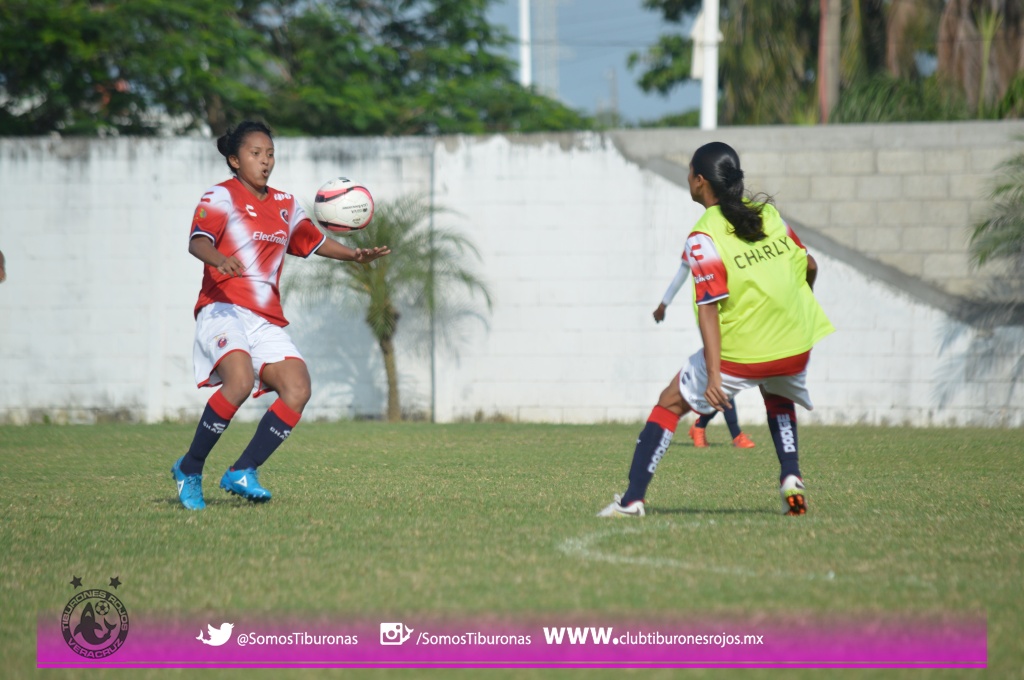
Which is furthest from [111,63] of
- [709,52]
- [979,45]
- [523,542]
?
[523,542]

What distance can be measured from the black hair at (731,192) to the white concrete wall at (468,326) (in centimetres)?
757

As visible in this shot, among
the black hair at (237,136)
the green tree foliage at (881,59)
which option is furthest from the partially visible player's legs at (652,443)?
the green tree foliage at (881,59)

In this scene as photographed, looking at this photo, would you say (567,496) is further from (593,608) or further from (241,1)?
(241,1)

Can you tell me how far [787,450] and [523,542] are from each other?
156cm

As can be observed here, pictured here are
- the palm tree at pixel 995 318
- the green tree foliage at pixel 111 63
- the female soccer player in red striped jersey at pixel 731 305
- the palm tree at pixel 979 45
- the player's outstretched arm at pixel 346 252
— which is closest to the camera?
the female soccer player in red striped jersey at pixel 731 305

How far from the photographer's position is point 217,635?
3779 millimetres

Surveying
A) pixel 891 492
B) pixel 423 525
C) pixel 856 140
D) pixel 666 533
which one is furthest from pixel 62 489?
pixel 856 140

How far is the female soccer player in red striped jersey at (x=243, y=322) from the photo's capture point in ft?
20.9

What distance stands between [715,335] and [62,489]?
4435 mm

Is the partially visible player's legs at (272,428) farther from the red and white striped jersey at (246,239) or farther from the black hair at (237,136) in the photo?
the black hair at (237,136)

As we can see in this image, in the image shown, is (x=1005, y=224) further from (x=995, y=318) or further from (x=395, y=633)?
(x=395, y=633)

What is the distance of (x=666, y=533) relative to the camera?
17.7ft

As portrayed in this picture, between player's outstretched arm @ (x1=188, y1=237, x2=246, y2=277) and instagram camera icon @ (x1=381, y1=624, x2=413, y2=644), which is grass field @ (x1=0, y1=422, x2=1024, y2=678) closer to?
instagram camera icon @ (x1=381, y1=624, x2=413, y2=644)

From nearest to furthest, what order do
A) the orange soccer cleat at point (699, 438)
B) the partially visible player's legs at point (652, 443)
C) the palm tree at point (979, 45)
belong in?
1. the partially visible player's legs at point (652, 443)
2. the orange soccer cleat at point (699, 438)
3. the palm tree at point (979, 45)
